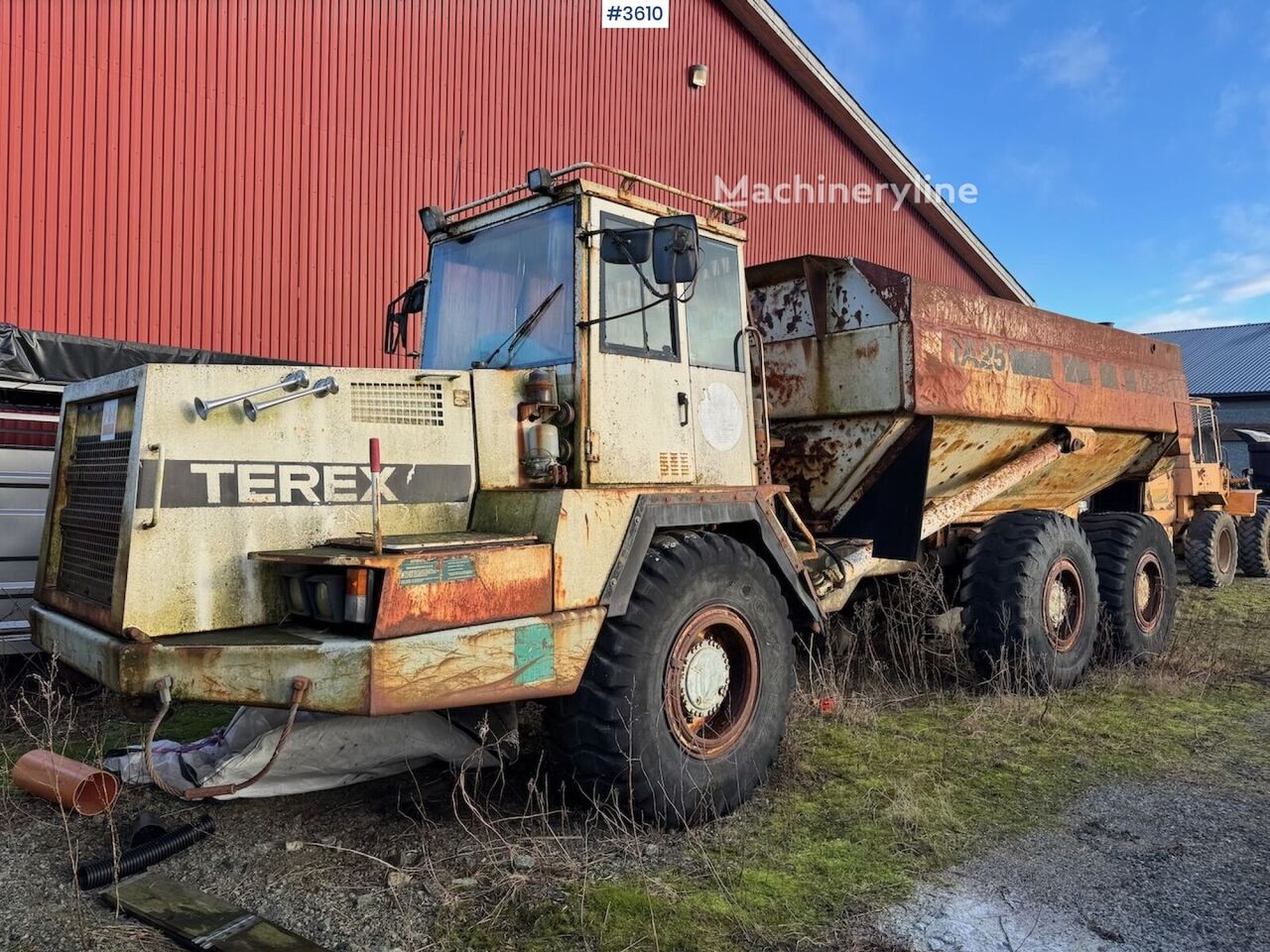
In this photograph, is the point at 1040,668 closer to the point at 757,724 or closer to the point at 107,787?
the point at 757,724

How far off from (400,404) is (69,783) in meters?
2.09

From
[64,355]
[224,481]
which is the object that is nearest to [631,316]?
[224,481]

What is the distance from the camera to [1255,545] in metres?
14.8

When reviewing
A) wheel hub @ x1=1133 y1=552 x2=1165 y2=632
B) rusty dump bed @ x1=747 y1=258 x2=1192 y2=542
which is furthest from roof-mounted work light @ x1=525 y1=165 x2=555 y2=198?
wheel hub @ x1=1133 y1=552 x2=1165 y2=632

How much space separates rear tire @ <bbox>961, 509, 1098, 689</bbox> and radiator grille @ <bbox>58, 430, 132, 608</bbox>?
5.23m

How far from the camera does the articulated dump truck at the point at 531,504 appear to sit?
A: 3266 mm

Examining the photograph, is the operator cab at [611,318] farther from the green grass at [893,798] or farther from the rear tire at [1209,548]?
the rear tire at [1209,548]

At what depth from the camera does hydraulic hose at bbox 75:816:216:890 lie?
11.2 feet

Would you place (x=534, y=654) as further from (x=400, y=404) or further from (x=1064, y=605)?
(x=1064, y=605)

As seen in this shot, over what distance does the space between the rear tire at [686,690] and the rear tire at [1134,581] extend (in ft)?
13.4

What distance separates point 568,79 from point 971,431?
24.6ft

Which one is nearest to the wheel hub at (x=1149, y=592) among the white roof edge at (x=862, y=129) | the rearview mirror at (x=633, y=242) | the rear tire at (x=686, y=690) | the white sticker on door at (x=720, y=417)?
the rear tire at (x=686, y=690)

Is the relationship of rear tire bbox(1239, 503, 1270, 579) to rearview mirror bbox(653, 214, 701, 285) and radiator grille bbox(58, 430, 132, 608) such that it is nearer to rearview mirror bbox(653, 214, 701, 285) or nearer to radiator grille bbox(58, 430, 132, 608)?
rearview mirror bbox(653, 214, 701, 285)

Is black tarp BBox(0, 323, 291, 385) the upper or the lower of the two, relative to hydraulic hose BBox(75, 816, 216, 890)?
upper
